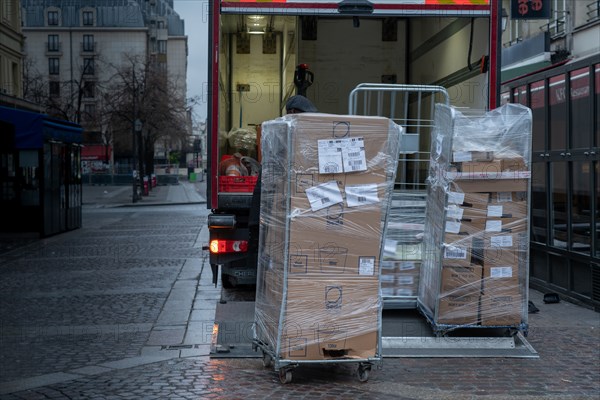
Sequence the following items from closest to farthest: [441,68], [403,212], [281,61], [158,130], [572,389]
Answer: [572,389] < [403,212] < [441,68] < [281,61] < [158,130]

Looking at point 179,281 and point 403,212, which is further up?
point 403,212

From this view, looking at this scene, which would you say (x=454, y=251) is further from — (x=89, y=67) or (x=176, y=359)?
(x=89, y=67)

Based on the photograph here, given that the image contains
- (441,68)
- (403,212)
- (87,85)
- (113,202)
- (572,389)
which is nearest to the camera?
(572,389)

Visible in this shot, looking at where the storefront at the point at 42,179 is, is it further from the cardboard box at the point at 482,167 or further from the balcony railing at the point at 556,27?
the balcony railing at the point at 556,27

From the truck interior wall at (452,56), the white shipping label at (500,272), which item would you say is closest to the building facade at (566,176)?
the truck interior wall at (452,56)

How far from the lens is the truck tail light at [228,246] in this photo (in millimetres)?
8734

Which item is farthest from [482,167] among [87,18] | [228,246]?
[87,18]

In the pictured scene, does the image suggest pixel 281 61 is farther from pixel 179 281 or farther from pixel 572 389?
pixel 572 389

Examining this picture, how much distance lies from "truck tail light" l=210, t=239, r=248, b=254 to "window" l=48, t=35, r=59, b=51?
65368 millimetres

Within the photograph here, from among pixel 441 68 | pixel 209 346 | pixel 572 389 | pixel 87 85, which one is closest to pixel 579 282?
pixel 441 68

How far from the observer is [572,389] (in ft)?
20.0

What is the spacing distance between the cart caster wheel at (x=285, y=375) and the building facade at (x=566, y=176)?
4526 mm

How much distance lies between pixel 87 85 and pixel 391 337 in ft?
129

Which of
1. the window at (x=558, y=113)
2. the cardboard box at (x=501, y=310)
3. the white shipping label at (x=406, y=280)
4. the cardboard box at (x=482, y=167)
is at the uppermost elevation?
the window at (x=558, y=113)
